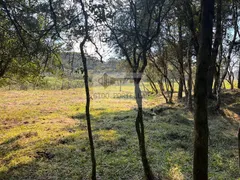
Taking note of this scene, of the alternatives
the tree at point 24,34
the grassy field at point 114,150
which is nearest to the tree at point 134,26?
the grassy field at point 114,150

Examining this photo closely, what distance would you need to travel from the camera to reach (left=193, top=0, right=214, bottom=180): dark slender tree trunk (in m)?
3.63

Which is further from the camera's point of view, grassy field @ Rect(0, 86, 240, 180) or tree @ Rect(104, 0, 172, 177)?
grassy field @ Rect(0, 86, 240, 180)

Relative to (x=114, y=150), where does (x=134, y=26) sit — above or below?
above

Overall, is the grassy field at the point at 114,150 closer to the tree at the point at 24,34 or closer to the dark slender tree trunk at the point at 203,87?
the dark slender tree trunk at the point at 203,87

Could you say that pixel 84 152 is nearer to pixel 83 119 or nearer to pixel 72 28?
pixel 72 28

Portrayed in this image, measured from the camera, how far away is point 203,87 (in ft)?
11.9

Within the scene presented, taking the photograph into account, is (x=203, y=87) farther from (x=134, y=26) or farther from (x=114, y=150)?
(x=114, y=150)

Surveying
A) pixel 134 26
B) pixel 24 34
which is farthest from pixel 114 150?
pixel 24 34

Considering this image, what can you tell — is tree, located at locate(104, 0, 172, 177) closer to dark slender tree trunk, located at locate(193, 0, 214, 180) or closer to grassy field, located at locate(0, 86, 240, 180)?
grassy field, located at locate(0, 86, 240, 180)

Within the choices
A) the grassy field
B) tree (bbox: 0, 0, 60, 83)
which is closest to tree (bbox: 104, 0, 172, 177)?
the grassy field

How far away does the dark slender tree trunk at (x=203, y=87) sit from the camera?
3.63 metres

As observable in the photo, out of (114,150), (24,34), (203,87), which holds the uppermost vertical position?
(24,34)

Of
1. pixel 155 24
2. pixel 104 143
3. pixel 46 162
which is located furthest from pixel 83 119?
pixel 155 24

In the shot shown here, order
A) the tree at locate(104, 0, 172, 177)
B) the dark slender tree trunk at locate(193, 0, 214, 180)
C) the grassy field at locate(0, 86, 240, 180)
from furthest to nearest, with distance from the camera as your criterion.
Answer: the grassy field at locate(0, 86, 240, 180) < the tree at locate(104, 0, 172, 177) < the dark slender tree trunk at locate(193, 0, 214, 180)
